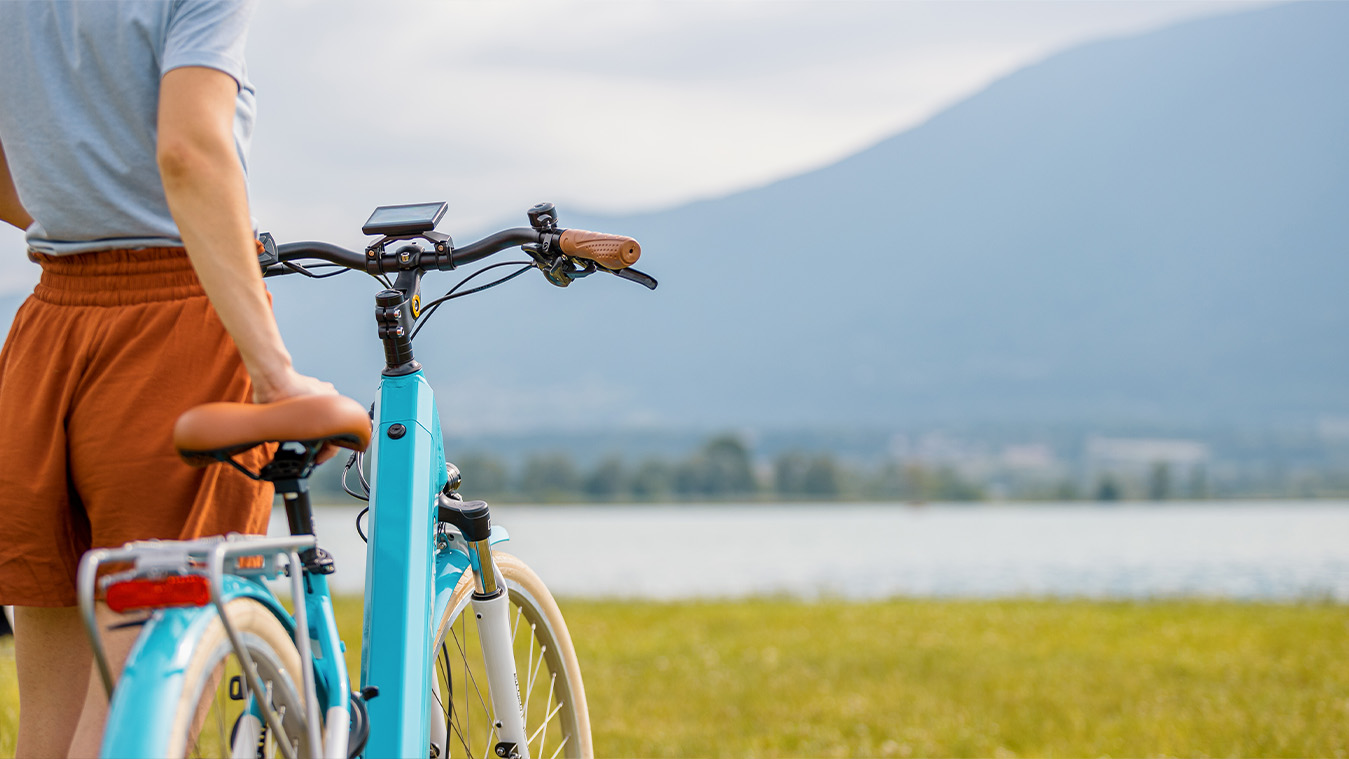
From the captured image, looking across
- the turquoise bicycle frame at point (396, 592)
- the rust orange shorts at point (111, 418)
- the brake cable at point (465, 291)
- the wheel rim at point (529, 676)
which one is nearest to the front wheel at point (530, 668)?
the wheel rim at point (529, 676)

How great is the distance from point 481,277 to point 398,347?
393 mm

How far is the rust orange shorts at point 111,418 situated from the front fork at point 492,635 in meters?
0.56

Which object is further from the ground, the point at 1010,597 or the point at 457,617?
the point at 457,617

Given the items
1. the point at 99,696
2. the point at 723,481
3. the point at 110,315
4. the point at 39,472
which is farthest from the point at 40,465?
the point at 723,481

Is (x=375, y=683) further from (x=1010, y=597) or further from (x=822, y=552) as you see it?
(x=822, y=552)

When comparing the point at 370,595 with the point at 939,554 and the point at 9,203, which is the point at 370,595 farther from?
the point at 939,554

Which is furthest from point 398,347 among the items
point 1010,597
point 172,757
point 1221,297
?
point 1221,297

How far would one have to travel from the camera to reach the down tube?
1.84 metres

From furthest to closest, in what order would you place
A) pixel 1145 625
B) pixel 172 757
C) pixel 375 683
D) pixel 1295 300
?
pixel 1295 300 < pixel 1145 625 < pixel 375 683 < pixel 172 757

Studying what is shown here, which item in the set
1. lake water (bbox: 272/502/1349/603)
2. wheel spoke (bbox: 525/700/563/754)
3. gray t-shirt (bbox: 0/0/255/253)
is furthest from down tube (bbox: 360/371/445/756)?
lake water (bbox: 272/502/1349/603)

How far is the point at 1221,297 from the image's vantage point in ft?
636

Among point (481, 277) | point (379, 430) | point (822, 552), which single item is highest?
point (481, 277)

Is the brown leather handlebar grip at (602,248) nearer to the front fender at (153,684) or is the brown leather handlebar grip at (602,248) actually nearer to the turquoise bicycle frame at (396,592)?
the turquoise bicycle frame at (396,592)

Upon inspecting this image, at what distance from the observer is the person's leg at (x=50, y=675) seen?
1.79 meters
